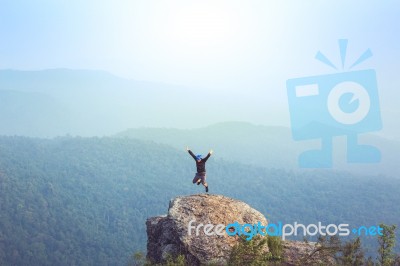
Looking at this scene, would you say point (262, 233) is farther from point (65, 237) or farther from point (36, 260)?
point (65, 237)

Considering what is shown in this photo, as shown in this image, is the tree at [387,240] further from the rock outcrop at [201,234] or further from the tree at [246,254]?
the tree at [246,254]

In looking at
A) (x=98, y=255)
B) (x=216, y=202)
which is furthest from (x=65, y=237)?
(x=216, y=202)

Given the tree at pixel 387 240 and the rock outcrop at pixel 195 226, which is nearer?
the rock outcrop at pixel 195 226

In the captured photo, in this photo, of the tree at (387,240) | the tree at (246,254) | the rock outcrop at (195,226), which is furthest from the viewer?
the tree at (387,240)

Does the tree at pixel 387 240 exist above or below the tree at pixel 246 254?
below

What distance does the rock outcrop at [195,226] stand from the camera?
14.9 m

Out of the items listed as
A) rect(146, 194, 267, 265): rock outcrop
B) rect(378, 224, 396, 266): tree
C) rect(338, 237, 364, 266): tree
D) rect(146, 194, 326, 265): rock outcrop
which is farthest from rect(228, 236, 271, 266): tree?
rect(378, 224, 396, 266): tree

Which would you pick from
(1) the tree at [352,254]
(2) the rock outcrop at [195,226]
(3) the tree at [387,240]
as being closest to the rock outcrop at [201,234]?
(2) the rock outcrop at [195,226]

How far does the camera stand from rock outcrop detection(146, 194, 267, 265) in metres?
14.9

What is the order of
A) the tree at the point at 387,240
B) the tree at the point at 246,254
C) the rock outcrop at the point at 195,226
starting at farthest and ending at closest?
the tree at the point at 387,240
the rock outcrop at the point at 195,226
the tree at the point at 246,254

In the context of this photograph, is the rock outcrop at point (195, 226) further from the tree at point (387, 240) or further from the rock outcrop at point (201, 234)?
the tree at point (387, 240)

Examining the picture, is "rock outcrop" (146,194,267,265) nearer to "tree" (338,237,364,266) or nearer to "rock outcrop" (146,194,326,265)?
"rock outcrop" (146,194,326,265)

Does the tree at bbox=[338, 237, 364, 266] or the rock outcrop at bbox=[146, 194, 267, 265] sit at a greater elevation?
the rock outcrop at bbox=[146, 194, 267, 265]

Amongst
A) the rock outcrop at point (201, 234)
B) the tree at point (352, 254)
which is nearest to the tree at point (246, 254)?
the rock outcrop at point (201, 234)
